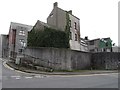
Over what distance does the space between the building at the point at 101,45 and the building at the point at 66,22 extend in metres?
18.5

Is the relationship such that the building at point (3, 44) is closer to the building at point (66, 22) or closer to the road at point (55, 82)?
the building at point (66, 22)

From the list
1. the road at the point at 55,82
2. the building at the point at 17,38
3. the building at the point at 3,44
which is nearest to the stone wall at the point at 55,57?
the road at the point at 55,82

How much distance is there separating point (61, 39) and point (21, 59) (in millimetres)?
9057

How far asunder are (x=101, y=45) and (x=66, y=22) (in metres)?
25.4

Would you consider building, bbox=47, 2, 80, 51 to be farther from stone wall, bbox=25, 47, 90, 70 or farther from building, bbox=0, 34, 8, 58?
building, bbox=0, 34, 8, 58

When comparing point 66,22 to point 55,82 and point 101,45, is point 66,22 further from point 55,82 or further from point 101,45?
point 55,82

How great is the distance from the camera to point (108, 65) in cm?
3353

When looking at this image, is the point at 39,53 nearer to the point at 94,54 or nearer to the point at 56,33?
the point at 56,33

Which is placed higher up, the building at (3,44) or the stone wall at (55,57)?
the building at (3,44)

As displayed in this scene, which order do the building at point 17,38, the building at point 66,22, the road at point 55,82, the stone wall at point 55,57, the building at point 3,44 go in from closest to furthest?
the road at point 55,82, the stone wall at point 55,57, the building at point 66,22, the building at point 17,38, the building at point 3,44

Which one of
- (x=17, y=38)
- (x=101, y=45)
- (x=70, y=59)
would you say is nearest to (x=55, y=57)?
(x=70, y=59)

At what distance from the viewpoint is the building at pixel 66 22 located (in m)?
41.5

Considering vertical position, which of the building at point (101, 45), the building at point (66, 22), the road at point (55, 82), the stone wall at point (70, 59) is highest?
the building at point (66, 22)

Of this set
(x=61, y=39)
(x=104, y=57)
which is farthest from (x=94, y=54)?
(x=61, y=39)
